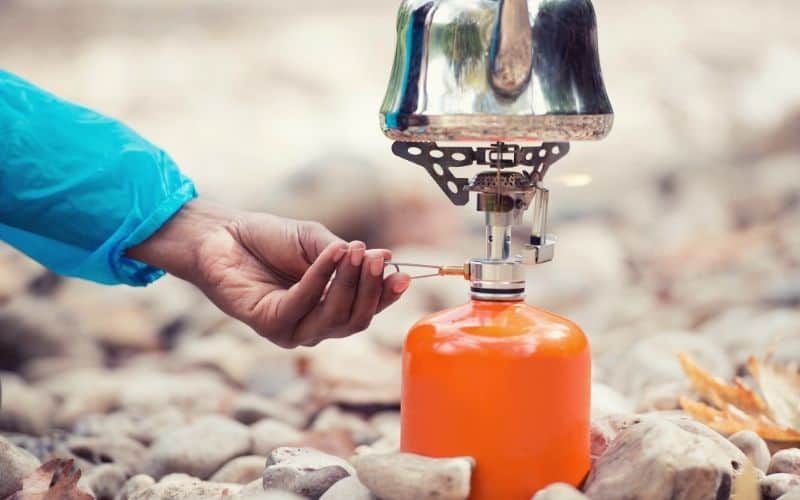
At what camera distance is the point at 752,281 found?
11.8 feet

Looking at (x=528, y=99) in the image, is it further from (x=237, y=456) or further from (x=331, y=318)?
(x=237, y=456)

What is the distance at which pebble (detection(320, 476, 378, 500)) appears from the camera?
158cm

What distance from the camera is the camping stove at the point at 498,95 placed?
5.05 ft

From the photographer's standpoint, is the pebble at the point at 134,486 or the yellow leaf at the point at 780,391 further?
the yellow leaf at the point at 780,391

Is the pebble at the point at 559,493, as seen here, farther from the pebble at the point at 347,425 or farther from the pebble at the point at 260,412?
the pebble at the point at 260,412

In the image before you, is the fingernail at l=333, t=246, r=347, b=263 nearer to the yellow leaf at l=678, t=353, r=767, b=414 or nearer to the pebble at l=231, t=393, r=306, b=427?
the yellow leaf at l=678, t=353, r=767, b=414

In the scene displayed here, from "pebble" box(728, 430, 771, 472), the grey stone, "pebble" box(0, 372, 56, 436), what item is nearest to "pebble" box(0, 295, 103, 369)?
"pebble" box(0, 372, 56, 436)

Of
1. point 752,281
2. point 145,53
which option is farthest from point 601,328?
point 145,53

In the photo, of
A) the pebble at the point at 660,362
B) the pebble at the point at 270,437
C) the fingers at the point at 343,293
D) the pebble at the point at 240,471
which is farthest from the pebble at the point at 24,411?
the pebble at the point at 660,362

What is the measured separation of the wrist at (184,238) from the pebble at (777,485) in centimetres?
88

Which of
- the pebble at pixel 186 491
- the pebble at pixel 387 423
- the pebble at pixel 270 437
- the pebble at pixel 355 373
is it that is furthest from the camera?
the pebble at pixel 355 373

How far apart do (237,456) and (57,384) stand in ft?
3.56

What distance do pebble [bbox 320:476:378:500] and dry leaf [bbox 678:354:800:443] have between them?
662mm

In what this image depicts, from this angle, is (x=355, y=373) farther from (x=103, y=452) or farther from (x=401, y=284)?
(x=401, y=284)
